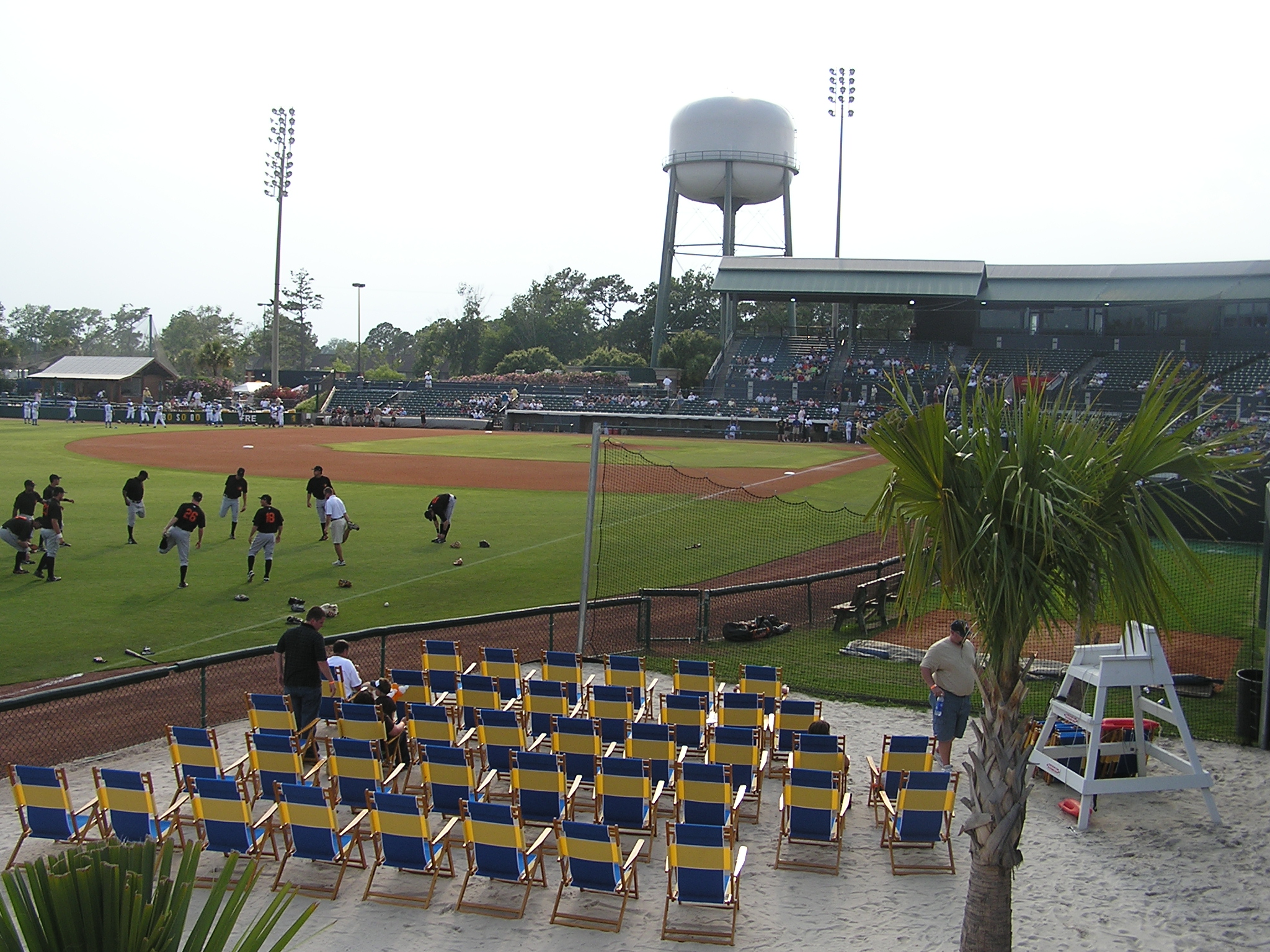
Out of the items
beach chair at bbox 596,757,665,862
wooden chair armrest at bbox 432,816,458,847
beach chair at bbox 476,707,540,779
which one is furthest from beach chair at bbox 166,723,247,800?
beach chair at bbox 596,757,665,862

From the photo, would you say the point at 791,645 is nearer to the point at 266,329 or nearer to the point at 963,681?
the point at 963,681

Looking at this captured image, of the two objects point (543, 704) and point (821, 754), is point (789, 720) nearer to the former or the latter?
point (821, 754)

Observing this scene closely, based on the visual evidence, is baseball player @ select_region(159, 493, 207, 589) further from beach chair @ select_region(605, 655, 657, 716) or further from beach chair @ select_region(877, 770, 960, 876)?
beach chair @ select_region(877, 770, 960, 876)

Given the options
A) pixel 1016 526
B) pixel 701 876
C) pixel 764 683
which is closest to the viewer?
pixel 1016 526

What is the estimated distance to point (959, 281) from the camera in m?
65.7

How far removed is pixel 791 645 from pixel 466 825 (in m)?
9.09

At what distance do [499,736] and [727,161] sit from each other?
2885 inches

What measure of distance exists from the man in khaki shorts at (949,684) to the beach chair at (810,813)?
2204 mm

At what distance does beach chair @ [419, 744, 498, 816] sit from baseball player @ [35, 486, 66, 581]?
12990 millimetres

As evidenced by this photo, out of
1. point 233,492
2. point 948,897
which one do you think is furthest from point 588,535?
point 233,492

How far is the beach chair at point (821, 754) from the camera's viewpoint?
9.69 meters

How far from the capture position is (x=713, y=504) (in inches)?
1203

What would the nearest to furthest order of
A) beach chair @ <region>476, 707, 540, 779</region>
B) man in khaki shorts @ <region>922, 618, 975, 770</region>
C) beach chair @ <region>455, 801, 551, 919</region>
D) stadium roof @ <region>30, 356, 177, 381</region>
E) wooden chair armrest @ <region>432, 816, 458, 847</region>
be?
1. beach chair @ <region>455, 801, 551, 919</region>
2. wooden chair armrest @ <region>432, 816, 458, 847</region>
3. beach chair @ <region>476, 707, 540, 779</region>
4. man in khaki shorts @ <region>922, 618, 975, 770</region>
5. stadium roof @ <region>30, 356, 177, 381</region>

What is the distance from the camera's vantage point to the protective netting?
21484 mm
